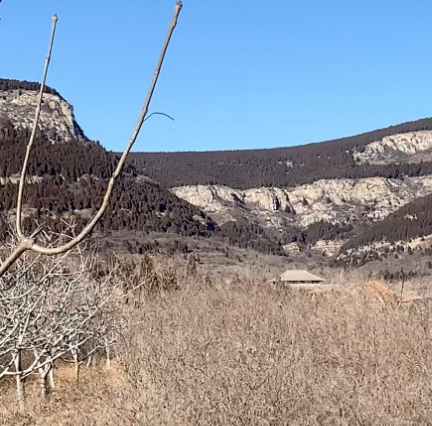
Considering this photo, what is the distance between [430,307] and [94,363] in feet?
40.0

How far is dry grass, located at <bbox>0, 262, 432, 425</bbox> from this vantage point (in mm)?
9172

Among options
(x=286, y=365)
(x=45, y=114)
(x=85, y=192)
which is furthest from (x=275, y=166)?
(x=286, y=365)

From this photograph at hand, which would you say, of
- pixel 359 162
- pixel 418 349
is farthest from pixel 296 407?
pixel 359 162

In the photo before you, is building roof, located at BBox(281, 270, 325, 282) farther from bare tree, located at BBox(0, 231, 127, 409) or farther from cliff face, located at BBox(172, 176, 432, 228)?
cliff face, located at BBox(172, 176, 432, 228)

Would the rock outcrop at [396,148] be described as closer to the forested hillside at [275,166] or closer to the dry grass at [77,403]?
the forested hillside at [275,166]

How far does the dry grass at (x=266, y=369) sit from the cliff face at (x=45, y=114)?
2778 inches

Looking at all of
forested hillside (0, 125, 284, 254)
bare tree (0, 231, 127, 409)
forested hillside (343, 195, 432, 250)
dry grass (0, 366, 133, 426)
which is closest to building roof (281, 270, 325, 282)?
forested hillside (0, 125, 284, 254)

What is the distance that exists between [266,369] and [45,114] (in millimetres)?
93610

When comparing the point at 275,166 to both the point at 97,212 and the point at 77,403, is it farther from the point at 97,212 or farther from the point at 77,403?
the point at 97,212

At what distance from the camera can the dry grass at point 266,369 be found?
9172 millimetres

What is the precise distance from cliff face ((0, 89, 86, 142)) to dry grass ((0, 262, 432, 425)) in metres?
70.6

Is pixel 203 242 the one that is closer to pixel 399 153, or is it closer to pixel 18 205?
pixel 18 205

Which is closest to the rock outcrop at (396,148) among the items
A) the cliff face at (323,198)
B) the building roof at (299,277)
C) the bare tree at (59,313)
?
the cliff face at (323,198)

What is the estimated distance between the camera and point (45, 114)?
325 ft
